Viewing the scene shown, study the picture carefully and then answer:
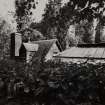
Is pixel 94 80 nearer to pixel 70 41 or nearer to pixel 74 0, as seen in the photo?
pixel 74 0

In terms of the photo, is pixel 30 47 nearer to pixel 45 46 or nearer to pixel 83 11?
pixel 45 46

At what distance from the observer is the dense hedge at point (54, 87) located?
103 inches

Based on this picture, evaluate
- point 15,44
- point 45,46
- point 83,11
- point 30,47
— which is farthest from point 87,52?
point 83,11

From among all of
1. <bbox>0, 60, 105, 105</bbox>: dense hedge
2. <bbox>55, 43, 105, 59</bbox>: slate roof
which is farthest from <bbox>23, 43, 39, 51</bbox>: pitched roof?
<bbox>0, 60, 105, 105</bbox>: dense hedge

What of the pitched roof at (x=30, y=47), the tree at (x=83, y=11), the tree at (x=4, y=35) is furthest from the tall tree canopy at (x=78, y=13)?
the tree at (x=4, y=35)

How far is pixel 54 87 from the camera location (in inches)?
103

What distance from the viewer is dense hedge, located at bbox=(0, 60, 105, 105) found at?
2621 mm

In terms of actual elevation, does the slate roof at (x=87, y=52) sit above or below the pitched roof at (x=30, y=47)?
below

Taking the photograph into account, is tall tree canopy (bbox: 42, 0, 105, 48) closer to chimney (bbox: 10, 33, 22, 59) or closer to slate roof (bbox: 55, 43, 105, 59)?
slate roof (bbox: 55, 43, 105, 59)

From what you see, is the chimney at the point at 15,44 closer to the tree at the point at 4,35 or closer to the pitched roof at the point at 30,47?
the pitched roof at the point at 30,47

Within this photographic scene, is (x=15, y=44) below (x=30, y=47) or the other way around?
the other way around

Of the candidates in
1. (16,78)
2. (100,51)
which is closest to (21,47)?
(100,51)

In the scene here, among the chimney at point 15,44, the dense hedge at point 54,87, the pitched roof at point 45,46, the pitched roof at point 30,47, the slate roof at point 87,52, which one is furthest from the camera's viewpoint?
the pitched roof at point 45,46

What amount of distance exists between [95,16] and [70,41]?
182 feet
